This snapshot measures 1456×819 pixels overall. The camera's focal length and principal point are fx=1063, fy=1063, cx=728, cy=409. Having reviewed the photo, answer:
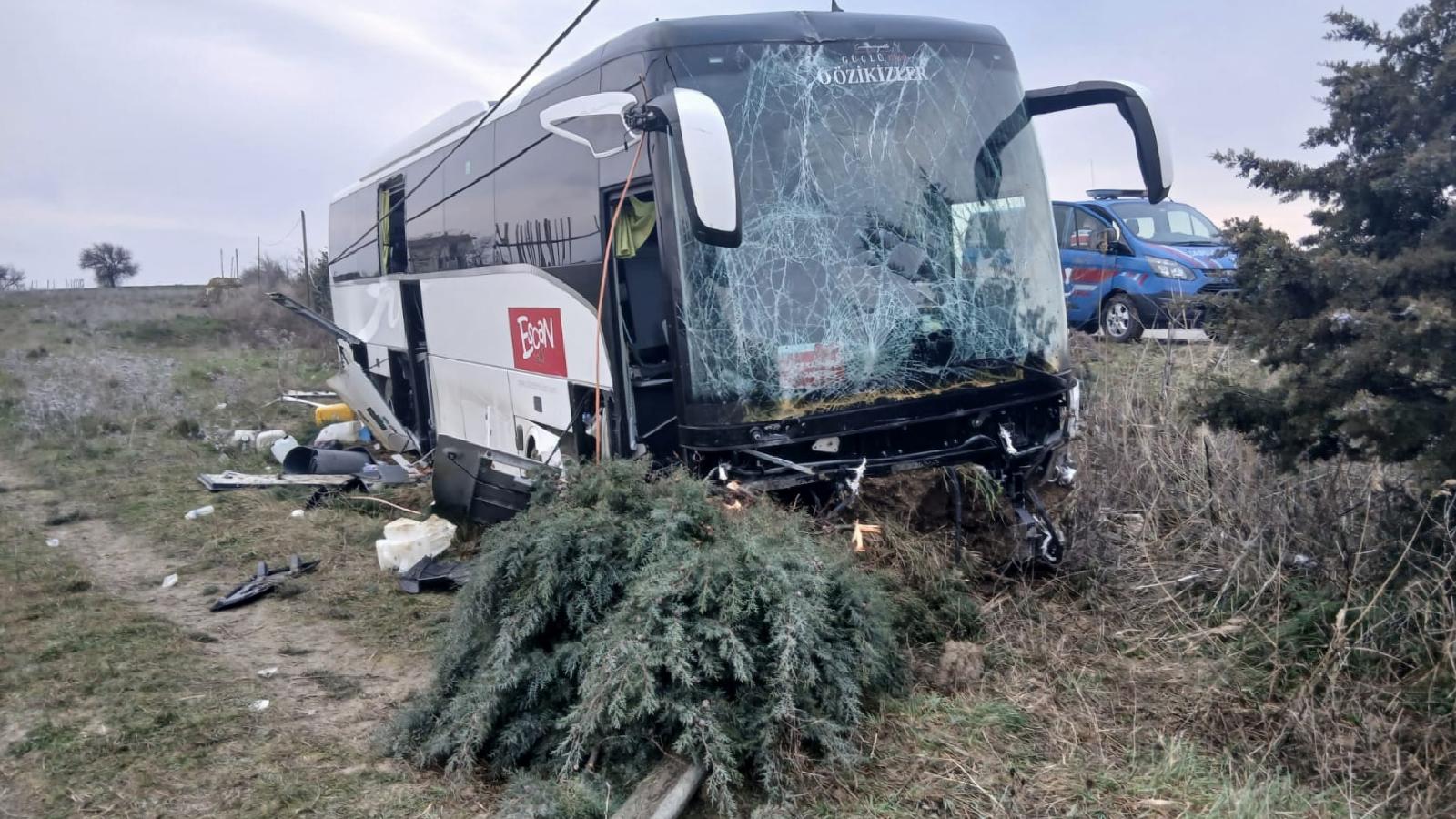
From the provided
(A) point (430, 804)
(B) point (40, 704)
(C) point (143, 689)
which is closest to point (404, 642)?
(C) point (143, 689)

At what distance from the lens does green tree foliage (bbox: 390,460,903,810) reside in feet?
13.1

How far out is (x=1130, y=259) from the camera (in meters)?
11.4

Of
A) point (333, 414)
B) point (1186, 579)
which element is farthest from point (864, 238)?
point (333, 414)

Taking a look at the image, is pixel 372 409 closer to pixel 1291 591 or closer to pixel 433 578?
pixel 433 578

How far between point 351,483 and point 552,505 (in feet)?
20.3

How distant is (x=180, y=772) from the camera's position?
179 inches

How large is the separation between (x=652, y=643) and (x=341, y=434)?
34.9 feet

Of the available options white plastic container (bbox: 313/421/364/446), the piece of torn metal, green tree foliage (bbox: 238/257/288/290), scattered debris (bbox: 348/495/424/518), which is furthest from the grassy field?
green tree foliage (bbox: 238/257/288/290)

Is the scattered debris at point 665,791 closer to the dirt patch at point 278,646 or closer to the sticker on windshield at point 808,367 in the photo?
the dirt patch at point 278,646

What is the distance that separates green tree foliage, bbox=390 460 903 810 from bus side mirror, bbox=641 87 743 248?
1145 mm

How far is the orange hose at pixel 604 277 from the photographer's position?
575cm

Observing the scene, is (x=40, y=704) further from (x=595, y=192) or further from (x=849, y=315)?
(x=849, y=315)

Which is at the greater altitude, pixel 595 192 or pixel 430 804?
pixel 595 192

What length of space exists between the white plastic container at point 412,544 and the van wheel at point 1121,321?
714cm
